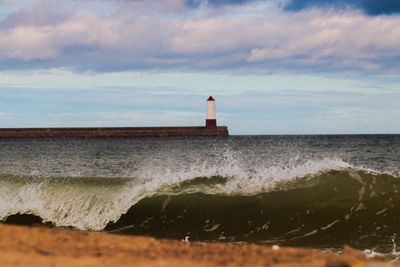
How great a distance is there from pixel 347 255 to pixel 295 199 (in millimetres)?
7012

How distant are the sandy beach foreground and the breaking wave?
13.3 ft

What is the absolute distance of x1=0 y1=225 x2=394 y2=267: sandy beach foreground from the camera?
4402mm

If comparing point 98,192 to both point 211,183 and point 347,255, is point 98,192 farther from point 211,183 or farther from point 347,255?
point 347,255

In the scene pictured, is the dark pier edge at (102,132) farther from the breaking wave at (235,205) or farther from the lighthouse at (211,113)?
the breaking wave at (235,205)

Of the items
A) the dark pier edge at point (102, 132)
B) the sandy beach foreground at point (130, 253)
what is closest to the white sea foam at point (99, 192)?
the sandy beach foreground at point (130, 253)

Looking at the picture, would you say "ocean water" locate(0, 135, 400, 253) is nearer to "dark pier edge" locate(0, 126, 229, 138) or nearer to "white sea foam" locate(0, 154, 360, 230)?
"white sea foam" locate(0, 154, 360, 230)

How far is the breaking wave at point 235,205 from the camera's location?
32.2 ft

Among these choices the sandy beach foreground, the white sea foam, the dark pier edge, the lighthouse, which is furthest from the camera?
the dark pier edge

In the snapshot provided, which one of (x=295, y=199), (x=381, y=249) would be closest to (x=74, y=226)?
(x=295, y=199)

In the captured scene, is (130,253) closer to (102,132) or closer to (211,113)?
(211,113)

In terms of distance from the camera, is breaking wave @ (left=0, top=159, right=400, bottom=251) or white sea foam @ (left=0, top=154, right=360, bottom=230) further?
white sea foam @ (left=0, top=154, right=360, bottom=230)

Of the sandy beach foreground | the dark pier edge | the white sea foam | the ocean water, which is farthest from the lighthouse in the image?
the sandy beach foreground

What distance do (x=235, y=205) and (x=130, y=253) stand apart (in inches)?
263

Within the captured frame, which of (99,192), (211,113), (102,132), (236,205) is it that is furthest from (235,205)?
(102,132)
